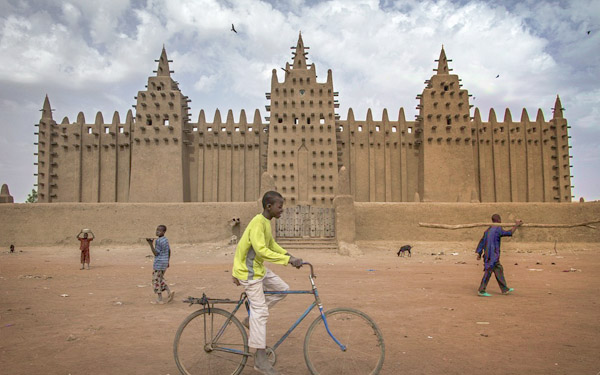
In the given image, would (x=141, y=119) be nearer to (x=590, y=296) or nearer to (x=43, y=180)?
(x=43, y=180)

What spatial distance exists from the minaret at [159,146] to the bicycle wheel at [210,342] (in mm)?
20177

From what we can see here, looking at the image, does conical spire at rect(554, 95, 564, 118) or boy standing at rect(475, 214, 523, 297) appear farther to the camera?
conical spire at rect(554, 95, 564, 118)

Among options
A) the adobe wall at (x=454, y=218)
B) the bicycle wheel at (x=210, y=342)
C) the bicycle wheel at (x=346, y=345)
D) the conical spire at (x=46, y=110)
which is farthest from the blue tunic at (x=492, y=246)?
the conical spire at (x=46, y=110)

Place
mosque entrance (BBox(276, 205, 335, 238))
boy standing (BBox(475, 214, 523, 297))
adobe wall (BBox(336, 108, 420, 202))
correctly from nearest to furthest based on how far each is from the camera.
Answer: boy standing (BBox(475, 214, 523, 297))
mosque entrance (BBox(276, 205, 335, 238))
adobe wall (BBox(336, 108, 420, 202))

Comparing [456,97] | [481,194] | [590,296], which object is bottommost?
[590,296]

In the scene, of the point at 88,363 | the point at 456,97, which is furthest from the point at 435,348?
the point at 456,97

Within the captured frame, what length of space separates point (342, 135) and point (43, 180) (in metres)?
18.0

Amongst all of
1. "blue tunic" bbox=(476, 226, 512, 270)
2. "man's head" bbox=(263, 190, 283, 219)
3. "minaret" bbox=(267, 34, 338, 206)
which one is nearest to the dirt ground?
"blue tunic" bbox=(476, 226, 512, 270)

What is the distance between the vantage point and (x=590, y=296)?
26.6ft

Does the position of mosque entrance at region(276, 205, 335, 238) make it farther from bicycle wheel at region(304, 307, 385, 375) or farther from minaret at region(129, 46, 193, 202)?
bicycle wheel at region(304, 307, 385, 375)

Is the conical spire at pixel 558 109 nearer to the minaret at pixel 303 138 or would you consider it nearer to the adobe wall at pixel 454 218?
the adobe wall at pixel 454 218

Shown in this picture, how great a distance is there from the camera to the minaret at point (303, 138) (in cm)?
2395

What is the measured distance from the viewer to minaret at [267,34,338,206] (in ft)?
78.6

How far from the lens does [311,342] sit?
395cm
